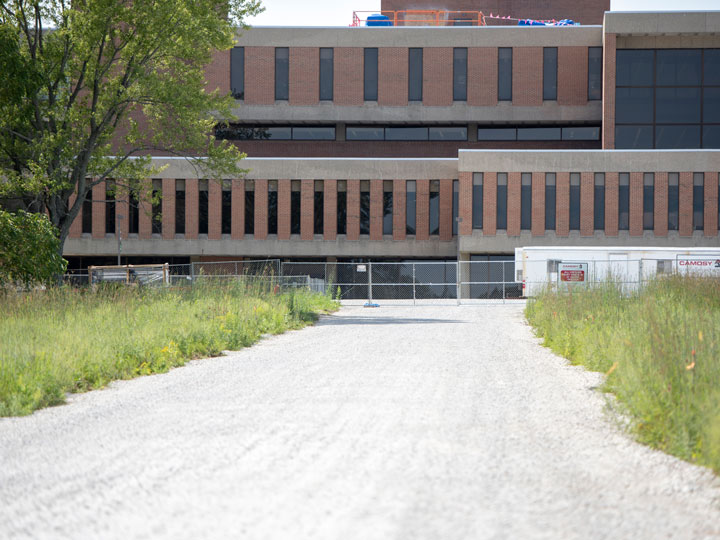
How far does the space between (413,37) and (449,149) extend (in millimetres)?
7733

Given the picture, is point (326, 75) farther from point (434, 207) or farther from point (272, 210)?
point (434, 207)

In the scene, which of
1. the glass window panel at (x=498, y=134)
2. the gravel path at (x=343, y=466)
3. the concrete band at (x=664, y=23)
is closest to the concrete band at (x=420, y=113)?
the glass window panel at (x=498, y=134)

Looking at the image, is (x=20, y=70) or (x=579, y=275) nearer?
(x=20, y=70)

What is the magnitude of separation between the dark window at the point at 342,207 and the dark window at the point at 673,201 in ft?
62.8

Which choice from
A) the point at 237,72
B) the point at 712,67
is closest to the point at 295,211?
the point at 237,72

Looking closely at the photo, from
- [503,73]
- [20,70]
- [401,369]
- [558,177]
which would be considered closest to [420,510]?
[401,369]

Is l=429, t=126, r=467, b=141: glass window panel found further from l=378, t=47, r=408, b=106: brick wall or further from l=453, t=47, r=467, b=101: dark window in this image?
l=378, t=47, r=408, b=106: brick wall

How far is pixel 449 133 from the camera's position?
2080 inches

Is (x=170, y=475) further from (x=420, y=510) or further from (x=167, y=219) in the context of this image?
(x=167, y=219)

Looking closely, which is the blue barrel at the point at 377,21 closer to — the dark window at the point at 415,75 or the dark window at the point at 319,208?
the dark window at the point at 415,75

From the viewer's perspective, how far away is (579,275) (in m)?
37.2

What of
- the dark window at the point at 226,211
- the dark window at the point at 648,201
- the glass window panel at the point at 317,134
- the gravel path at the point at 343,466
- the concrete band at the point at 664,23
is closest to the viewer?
the gravel path at the point at 343,466

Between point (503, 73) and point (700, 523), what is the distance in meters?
48.8

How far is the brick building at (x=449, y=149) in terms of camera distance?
4522 cm
